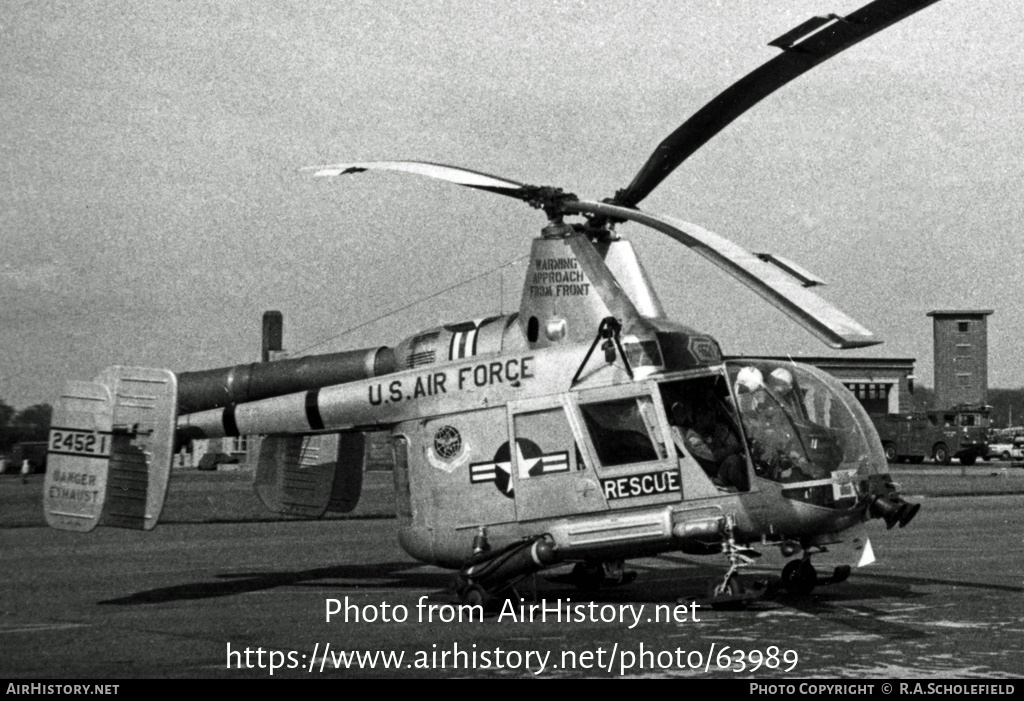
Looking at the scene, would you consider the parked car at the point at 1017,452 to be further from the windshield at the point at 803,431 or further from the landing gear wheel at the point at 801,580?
the windshield at the point at 803,431

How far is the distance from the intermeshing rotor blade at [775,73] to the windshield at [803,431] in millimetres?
1966

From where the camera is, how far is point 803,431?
34.6 feet

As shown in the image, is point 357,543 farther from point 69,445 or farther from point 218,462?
point 218,462

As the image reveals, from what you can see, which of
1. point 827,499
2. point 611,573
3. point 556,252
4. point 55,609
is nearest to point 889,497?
point 827,499

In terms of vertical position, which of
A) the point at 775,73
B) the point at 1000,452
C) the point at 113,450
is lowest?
the point at 1000,452

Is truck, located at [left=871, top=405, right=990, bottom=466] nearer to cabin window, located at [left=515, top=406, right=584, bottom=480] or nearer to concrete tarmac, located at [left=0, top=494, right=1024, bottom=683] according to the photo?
concrete tarmac, located at [left=0, top=494, right=1024, bottom=683]

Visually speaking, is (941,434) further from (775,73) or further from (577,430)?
(775,73)

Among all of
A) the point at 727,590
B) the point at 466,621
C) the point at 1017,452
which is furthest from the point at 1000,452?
the point at 466,621

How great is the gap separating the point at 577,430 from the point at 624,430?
44 cm

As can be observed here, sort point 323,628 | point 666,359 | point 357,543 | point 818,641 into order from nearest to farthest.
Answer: point 818,641
point 323,628
point 666,359
point 357,543

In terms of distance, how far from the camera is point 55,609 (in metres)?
11.1

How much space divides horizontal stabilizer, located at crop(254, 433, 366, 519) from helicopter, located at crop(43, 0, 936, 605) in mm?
1337

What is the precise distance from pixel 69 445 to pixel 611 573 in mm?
5756

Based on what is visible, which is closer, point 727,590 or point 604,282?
point 727,590
